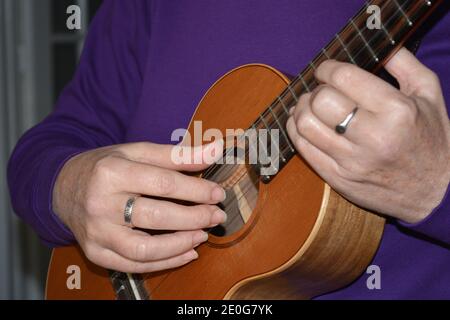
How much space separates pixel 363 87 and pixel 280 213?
0.24 meters

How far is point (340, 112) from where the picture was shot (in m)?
0.66

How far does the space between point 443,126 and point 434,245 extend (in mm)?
252

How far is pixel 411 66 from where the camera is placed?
0.70m

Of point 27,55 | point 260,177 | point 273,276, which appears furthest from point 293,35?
point 27,55

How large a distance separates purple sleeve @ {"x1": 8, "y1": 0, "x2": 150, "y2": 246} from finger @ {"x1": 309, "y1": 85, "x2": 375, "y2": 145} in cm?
56

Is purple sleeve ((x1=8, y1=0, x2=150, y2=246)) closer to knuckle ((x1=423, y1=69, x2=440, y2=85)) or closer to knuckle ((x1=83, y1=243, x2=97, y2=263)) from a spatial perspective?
knuckle ((x1=83, y1=243, x2=97, y2=263))

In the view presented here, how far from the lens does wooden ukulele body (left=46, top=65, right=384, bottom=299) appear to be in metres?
0.79

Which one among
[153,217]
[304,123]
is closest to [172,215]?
[153,217]

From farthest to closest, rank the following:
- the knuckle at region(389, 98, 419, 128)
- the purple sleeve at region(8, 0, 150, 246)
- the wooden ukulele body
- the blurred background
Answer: the blurred background → the purple sleeve at region(8, 0, 150, 246) → the wooden ukulele body → the knuckle at region(389, 98, 419, 128)

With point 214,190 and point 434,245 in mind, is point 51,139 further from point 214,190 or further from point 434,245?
point 434,245

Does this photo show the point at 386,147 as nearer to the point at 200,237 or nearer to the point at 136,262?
the point at 200,237

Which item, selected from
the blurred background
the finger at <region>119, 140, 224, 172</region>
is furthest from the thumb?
the blurred background

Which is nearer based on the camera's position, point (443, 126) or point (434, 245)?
point (443, 126)

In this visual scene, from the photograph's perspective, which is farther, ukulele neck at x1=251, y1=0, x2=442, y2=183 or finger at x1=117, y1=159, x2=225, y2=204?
finger at x1=117, y1=159, x2=225, y2=204
